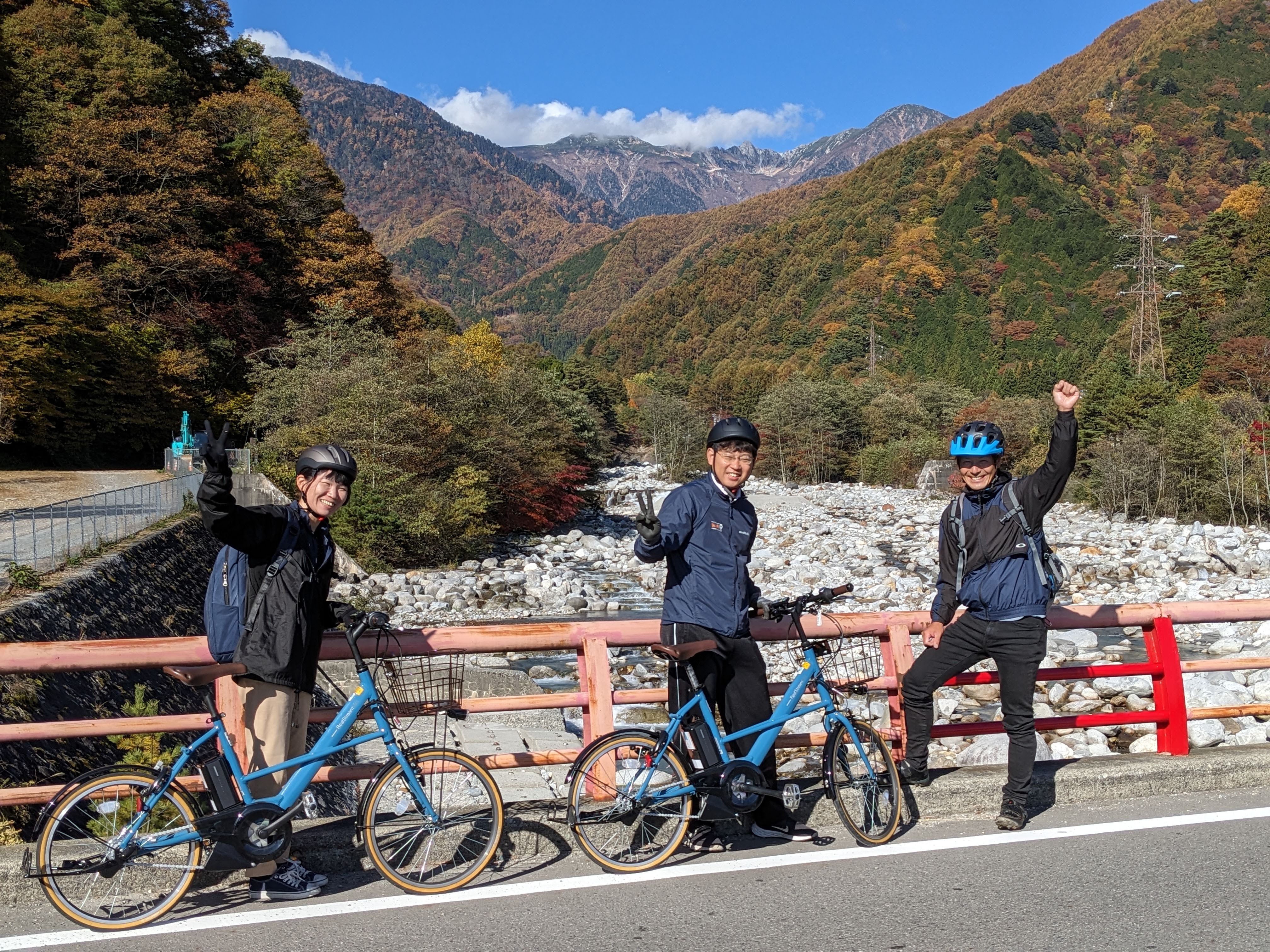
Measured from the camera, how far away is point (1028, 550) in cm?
466

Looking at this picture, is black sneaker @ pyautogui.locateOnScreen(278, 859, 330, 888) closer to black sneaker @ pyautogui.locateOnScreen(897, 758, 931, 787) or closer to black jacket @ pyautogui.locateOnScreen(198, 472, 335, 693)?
black jacket @ pyautogui.locateOnScreen(198, 472, 335, 693)

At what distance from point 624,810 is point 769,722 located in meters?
0.81

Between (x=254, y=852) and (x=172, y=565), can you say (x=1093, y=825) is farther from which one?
(x=172, y=565)

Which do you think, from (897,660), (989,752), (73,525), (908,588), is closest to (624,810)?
(897,660)

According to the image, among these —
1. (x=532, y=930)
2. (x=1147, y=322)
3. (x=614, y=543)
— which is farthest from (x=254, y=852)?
(x=1147, y=322)

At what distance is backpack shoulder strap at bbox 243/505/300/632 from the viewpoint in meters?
3.98

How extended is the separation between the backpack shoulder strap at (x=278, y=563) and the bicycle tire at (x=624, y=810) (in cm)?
158

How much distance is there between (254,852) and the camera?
3893 millimetres

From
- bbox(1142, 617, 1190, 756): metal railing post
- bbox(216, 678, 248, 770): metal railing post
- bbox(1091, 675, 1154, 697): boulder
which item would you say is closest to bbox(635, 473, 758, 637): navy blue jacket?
bbox(216, 678, 248, 770): metal railing post

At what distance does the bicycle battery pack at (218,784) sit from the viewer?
389 cm

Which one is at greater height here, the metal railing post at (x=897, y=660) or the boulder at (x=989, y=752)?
the metal railing post at (x=897, y=660)

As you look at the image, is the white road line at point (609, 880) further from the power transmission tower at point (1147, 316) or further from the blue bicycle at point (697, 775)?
the power transmission tower at point (1147, 316)

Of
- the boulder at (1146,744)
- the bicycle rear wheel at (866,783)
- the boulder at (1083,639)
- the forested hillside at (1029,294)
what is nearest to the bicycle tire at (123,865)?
the bicycle rear wheel at (866,783)

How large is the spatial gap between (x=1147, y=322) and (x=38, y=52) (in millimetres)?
75025
